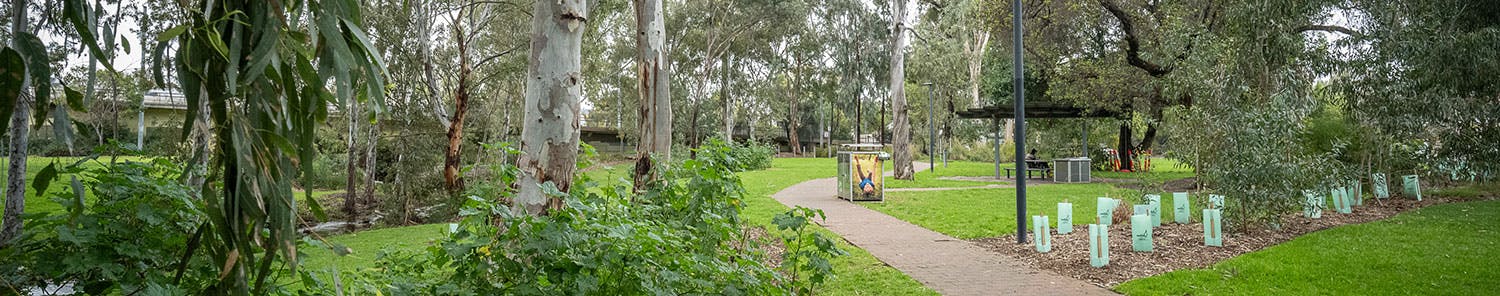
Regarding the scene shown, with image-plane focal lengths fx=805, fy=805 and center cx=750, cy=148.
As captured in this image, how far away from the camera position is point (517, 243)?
3.36m

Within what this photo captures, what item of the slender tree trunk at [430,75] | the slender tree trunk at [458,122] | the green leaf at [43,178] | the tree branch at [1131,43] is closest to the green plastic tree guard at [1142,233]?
the green leaf at [43,178]

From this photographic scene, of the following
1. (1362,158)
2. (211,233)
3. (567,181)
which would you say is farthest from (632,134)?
(211,233)

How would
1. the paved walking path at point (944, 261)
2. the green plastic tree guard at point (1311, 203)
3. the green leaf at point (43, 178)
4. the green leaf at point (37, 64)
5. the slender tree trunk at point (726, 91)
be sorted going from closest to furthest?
the green leaf at point (37, 64) < the green leaf at point (43, 178) < the paved walking path at point (944, 261) < the green plastic tree guard at point (1311, 203) < the slender tree trunk at point (726, 91)

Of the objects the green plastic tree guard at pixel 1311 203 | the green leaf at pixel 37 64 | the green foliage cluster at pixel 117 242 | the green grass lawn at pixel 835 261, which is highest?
the green leaf at pixel 37 64

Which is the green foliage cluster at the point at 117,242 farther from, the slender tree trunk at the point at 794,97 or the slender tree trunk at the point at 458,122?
the slender tree trunk at the point at 794,97

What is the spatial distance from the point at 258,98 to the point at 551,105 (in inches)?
143

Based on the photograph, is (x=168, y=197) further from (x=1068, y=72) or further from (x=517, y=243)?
(x=1068, y=72)

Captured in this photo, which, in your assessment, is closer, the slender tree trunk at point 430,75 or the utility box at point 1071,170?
the slender tree trunk at point 430,75

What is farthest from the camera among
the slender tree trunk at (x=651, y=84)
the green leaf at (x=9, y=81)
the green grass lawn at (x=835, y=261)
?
the slender tree trunk at (x=651, y=84)

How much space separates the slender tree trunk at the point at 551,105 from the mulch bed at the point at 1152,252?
4661 millimetres

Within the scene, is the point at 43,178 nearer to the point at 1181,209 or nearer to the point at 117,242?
the point at 117,242

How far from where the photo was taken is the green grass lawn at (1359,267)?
6.49 meters

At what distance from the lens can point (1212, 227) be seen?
877 cm

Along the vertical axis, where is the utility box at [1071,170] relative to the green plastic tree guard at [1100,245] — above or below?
above
